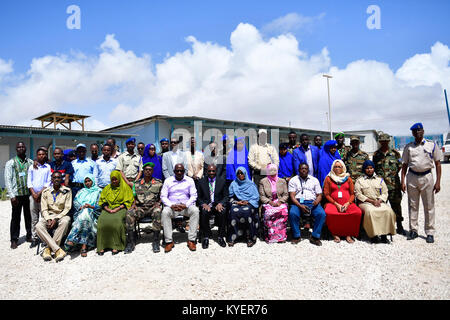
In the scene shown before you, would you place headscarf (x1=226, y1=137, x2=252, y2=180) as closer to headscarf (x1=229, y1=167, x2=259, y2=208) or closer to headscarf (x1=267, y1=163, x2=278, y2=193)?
headscarf (x1=229, y1=167, x2=259, y2=208)

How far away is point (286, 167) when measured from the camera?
18.6ft

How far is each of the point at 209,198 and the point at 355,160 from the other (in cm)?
295

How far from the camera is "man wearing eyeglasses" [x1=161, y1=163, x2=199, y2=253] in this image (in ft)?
14.8

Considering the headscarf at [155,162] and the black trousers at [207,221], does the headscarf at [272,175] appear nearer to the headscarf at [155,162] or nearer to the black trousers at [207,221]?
the black trousers at [207,221]

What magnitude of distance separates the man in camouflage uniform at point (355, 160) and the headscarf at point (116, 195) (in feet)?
13.8

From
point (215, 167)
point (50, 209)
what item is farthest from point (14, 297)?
point (215, 167)

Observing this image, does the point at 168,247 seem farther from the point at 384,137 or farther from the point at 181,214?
the point at 384,137

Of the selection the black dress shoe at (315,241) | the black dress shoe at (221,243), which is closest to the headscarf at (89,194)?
the black dress shoe at (221,243)

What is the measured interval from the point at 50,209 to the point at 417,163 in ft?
20.6

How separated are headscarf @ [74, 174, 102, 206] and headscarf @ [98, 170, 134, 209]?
17 centimetres

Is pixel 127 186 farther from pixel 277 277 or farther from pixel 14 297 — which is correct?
pixel 277 277

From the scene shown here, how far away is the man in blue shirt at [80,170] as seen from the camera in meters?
4.95
